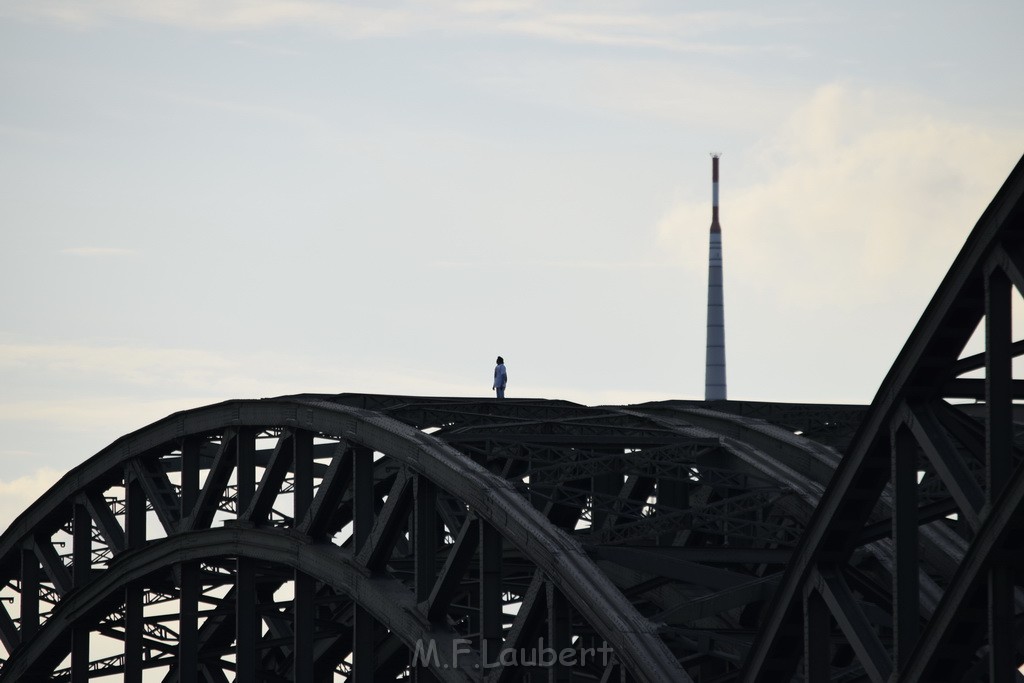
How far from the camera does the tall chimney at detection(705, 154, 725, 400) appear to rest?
14112 centimetres

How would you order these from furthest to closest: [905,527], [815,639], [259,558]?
[259,558] < [815,639] < [905,527]

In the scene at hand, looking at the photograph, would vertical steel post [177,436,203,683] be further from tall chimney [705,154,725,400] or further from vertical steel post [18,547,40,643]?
tall chimney [705,154,725,400]

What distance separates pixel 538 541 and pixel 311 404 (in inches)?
290

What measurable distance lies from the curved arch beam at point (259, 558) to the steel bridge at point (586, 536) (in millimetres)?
62

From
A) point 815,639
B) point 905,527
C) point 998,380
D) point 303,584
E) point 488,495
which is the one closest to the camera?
point 998,380

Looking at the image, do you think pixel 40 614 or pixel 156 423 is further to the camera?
pixel 40 614

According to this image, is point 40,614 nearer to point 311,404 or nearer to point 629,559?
point 311,404

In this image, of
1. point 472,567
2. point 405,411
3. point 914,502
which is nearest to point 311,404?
point 405,411

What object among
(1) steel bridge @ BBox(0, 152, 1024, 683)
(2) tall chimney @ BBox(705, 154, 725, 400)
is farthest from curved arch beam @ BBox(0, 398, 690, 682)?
(2) tall chimney @ BBox(705, 154, 725, 400)

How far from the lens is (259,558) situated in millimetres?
33625

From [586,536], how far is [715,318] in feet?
370

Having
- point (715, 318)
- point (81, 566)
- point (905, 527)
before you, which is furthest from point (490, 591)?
point (715, 318)

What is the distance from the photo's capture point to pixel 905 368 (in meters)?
19.1

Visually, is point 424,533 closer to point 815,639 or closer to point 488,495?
point 488,495
